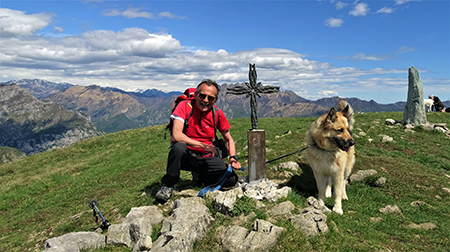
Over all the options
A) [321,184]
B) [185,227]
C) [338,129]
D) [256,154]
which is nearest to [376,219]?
[321,184]

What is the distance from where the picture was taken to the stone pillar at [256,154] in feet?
26.5

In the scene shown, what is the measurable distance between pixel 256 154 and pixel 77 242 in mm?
5178

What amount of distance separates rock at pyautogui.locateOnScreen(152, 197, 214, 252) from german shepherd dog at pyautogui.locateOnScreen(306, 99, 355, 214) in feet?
13.6

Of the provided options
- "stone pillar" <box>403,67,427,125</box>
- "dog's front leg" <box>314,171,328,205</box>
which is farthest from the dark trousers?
"stone pillar" <box>403,67,427,125</box>

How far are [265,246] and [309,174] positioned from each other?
6863 millimetres

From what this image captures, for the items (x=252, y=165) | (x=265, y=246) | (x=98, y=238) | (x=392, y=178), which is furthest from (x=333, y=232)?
(x=392, y=178)

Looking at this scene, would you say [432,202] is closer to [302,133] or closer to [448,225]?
[448,225]

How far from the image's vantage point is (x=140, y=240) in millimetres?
5691

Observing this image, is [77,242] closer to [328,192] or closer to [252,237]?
[252,237]

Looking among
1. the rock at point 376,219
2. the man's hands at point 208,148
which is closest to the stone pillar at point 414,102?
the rock at point 376,219

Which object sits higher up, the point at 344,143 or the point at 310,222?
the point at 344,143

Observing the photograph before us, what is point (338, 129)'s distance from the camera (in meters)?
7.67

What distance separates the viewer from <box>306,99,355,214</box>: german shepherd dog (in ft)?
25.1

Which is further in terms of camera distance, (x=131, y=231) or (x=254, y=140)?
(x=254, y=140)
